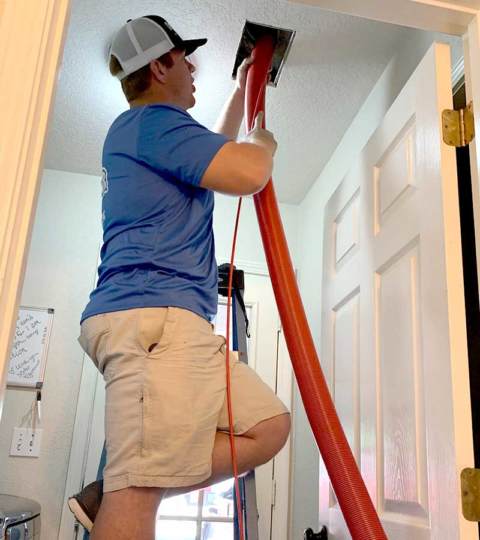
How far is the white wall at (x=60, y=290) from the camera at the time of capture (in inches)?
98.6

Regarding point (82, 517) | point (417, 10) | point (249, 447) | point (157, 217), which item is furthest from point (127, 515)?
point (417, 10)

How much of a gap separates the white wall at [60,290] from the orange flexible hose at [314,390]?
5.17ft

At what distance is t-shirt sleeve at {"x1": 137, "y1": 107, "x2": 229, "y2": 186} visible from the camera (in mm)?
1155

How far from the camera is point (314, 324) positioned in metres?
2.65

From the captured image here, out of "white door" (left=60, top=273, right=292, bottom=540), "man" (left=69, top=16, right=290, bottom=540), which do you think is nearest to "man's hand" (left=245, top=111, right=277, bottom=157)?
"man" (left=69, top=16, right=290, bottom=540)

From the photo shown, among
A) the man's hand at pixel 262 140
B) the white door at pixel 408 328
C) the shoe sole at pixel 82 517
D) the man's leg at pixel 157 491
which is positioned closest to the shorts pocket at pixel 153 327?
the man's leg at pixel 157 491

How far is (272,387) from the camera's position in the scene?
9.14ft

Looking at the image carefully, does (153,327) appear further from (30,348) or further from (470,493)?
(30,348)

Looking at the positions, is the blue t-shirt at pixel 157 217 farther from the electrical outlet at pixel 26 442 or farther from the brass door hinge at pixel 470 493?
the electrical outlet at pixel 26 442

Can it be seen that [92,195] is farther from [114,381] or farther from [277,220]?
[114,381]

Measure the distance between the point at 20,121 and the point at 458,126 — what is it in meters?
0.95

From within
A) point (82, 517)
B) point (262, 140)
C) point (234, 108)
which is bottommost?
point (82, 517)

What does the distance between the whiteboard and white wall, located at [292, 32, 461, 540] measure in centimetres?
123

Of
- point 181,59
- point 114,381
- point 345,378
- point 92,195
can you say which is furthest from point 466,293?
point 92,195
